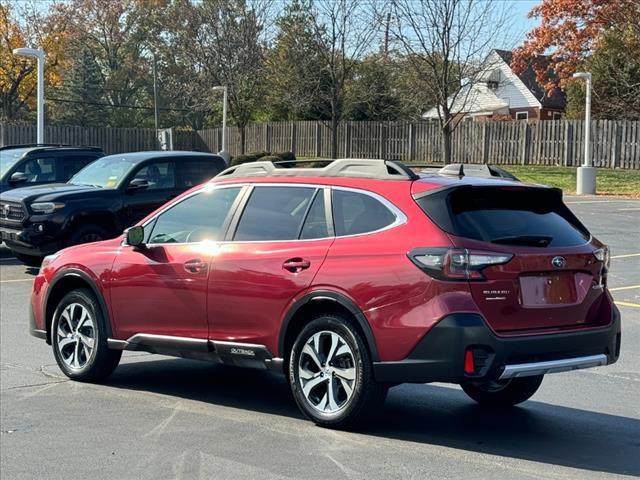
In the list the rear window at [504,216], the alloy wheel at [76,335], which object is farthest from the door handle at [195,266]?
the rear window at [504,216]

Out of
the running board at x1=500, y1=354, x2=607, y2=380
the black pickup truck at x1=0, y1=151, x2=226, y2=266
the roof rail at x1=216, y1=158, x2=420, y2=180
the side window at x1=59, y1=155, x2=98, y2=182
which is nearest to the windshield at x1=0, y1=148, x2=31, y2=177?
the side window at x1=59, y1=155, x2=98, y2=182

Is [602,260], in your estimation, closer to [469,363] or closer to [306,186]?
[469,363]

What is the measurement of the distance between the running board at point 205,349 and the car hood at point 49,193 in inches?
301

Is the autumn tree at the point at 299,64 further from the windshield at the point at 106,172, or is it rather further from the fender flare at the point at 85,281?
the fender flare at the point at 85,281

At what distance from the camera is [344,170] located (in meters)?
6.59

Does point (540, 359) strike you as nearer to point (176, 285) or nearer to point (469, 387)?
point (469, 387)

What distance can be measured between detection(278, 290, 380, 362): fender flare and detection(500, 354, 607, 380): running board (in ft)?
2.68

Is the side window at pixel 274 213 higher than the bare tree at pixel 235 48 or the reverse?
the reverse

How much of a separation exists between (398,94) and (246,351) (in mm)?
39535

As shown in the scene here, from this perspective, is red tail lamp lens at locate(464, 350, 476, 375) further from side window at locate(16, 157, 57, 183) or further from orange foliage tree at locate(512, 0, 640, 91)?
orange foliage tree at locate(512, 0, 640, 91)

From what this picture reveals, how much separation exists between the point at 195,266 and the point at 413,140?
3611 centimetres

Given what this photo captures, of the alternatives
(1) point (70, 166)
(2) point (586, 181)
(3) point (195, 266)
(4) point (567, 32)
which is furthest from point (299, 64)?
(3) point (195, 266)

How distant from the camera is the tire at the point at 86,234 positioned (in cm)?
1470

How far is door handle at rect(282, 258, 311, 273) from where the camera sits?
6258 mm
